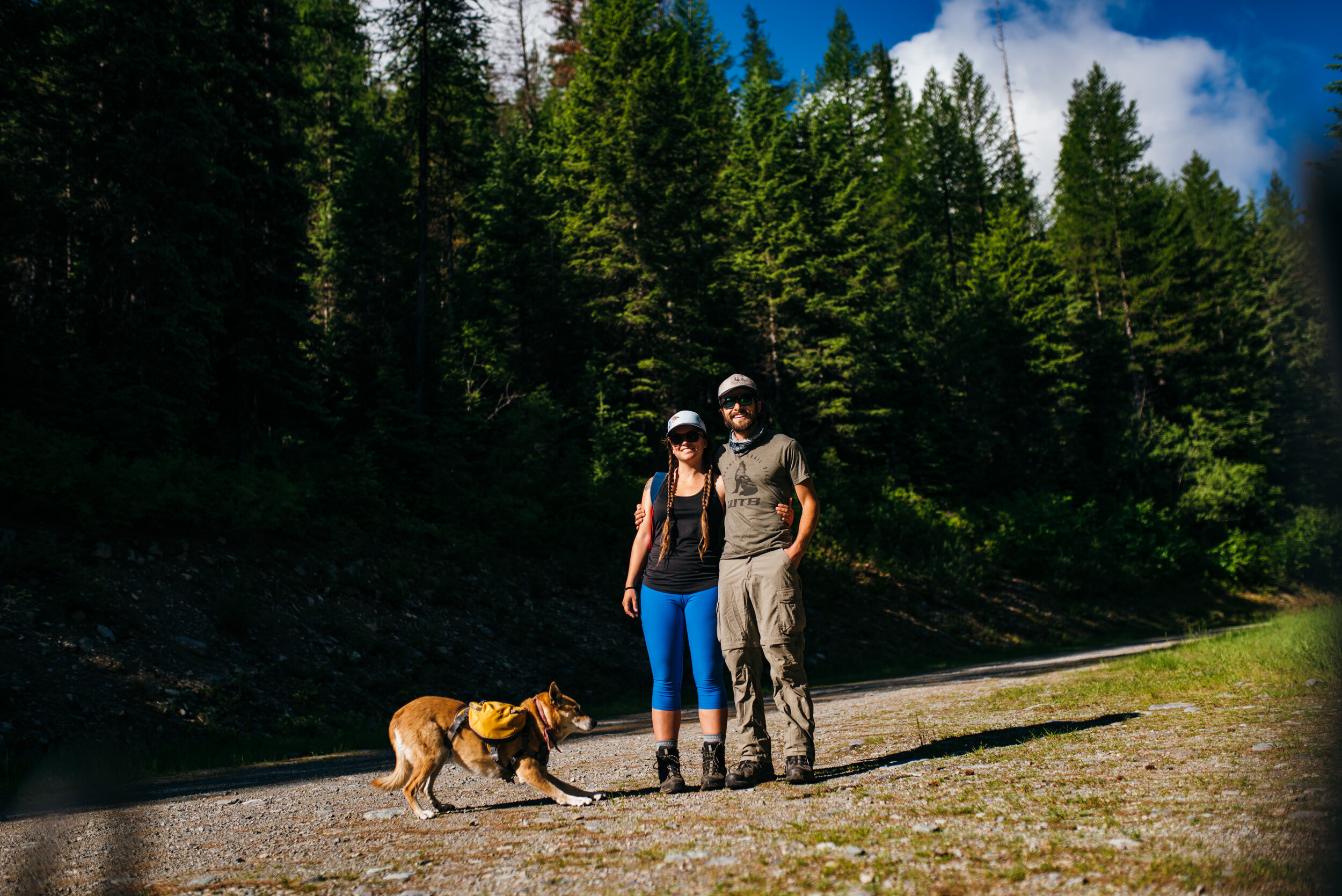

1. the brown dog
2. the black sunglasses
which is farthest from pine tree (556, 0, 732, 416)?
the brown dog

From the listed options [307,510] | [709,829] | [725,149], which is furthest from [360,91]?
[709,829]

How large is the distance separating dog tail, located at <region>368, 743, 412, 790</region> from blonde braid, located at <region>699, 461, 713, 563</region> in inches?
85.1

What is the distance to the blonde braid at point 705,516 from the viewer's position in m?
4.96

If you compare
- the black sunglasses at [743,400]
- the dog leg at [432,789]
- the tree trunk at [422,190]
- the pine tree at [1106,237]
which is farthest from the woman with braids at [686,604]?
the pine tree at [1106,237]

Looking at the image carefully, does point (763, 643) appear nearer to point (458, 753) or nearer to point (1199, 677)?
point (458, 753)

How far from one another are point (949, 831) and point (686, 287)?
22.5m

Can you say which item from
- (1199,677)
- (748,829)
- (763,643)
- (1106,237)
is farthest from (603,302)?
(1106,237)

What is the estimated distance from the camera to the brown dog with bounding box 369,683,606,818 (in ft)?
15.7

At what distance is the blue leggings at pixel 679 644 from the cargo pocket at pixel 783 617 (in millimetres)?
351

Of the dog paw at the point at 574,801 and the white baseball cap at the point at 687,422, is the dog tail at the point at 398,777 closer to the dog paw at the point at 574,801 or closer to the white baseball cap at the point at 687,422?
the dog paw at the point at 574,801

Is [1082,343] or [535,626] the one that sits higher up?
[1082,343]

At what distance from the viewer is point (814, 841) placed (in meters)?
3.45

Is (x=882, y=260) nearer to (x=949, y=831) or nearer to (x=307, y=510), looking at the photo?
(x=307, y=510)

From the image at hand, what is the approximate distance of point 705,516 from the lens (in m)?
5.00
